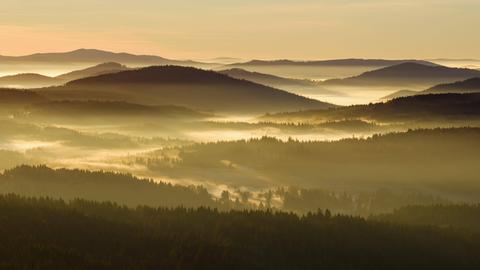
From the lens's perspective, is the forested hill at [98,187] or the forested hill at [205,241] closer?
the forested hill at [205,241]

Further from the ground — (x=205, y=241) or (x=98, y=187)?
Result: (x=205, y=241)

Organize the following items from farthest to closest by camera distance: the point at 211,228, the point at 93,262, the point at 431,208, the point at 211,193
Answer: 1. the point at 211,193
2. the point at 431,208
3. the point at 211,228
4. the point at 93,262

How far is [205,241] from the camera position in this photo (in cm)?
7500

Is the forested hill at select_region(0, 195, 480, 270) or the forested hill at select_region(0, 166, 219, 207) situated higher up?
the forested hill at select_region(0, 195, 480, 270)

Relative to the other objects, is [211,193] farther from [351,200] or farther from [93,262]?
[93,262]

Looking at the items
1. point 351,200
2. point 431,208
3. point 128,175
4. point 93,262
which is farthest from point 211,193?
point 93,262

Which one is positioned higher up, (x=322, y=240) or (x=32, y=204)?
(x=32, y=204)

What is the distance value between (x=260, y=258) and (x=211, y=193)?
11537 centimetres

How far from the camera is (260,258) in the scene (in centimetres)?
7856

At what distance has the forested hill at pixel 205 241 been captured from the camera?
60.3 metres

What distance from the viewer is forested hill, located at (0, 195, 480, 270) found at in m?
60.3

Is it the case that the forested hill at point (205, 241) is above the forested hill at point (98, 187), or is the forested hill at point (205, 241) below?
above

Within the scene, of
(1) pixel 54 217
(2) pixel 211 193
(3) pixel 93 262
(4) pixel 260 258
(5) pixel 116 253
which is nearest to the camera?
(3) pixel 93 262

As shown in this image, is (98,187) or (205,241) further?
(98,187)
